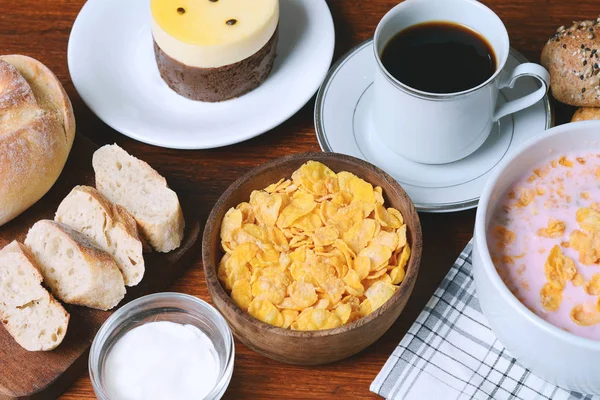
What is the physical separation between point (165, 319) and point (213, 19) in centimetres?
58

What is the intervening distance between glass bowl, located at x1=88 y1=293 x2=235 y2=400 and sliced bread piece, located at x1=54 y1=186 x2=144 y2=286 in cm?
5

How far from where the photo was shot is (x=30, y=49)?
184 cm

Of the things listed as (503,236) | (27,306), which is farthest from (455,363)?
(27,306)

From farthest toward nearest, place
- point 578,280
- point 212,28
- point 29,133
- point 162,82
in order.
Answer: point 162,82
point 212,28
point 29,133
point 578,280

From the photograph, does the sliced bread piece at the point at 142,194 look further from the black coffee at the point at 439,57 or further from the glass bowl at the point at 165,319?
A: the black coffee at the point at 439,57

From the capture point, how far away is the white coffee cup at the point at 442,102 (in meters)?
1.45

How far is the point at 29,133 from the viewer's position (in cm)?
150

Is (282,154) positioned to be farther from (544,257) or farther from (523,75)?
(544,257)

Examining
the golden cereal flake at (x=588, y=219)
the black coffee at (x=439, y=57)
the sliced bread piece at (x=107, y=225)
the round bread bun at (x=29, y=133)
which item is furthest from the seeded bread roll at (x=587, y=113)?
the round bread bun at (x=29, y=133)

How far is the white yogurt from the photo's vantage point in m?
1.31

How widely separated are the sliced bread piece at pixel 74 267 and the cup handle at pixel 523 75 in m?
0.74

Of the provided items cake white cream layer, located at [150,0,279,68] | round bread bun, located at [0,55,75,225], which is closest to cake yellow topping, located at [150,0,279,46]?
cake white cream layer, located at [150,0,279,68]

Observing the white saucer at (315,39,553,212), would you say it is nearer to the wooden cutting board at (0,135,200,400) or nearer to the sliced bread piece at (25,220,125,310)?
the wooden cutting board at (0,135,200,400)

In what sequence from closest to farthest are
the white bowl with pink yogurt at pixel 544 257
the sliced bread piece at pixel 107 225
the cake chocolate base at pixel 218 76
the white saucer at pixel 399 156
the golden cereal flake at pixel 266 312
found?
the white bowl with pink yogurt at pixel 544 257, the golden cereal flake at pixel 266 312, the sliced bread piece at pixel 107 225, the white saucer at pixel 399 156, the cake chocolate base at pixel 218 76
